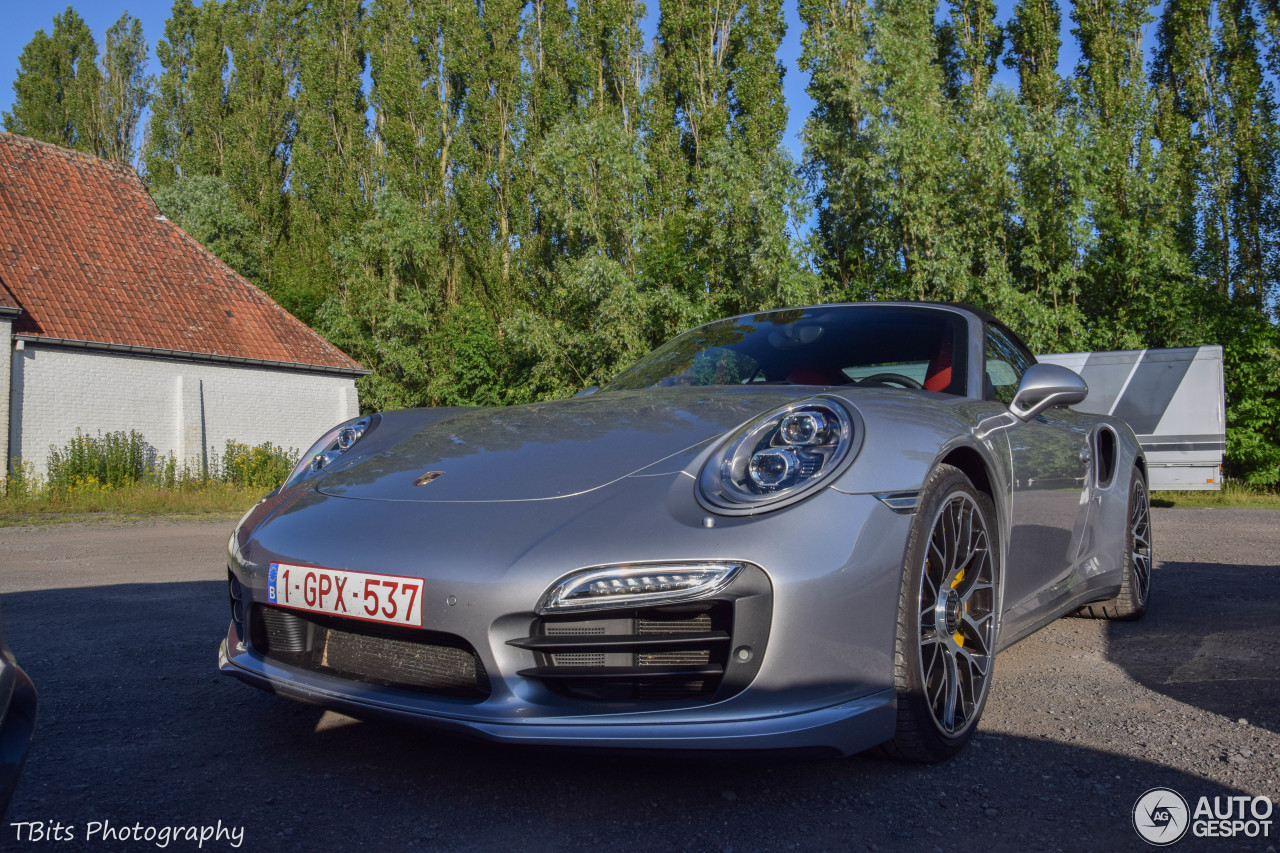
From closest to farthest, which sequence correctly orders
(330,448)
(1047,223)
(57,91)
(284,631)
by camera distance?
(284,631) < (330,448) < (1047,223) < (57,91)

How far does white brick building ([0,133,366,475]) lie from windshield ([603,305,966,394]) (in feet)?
51.4

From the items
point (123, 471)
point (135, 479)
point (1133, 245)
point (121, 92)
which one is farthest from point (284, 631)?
point (121, 92)

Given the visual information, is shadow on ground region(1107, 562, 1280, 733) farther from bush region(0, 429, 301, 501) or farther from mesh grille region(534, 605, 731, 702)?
bush region(0, 429, 301, 501)

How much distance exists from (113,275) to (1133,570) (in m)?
19.0

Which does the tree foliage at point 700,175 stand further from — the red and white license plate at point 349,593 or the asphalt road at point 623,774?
the red and white license plate at point 349,593

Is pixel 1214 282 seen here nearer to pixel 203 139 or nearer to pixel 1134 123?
pixel 1134 123

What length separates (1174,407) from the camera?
12922mm

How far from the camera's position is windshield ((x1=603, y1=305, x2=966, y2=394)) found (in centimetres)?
310

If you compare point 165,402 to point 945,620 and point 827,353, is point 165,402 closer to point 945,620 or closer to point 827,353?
point 827,353

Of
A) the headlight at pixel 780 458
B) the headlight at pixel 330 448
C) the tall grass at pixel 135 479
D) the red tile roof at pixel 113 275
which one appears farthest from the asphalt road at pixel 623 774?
the red tile roof at pixel 113 275

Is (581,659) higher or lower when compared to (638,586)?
lower

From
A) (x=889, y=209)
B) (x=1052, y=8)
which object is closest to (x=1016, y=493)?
(x=889, y=209)

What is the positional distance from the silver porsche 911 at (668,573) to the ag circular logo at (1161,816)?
1.41 feet

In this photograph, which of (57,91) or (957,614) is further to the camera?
(57,91)
